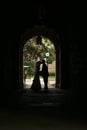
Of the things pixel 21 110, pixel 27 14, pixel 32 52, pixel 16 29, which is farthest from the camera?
pixel 32 52

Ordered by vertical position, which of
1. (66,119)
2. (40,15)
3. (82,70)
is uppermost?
(40,15)

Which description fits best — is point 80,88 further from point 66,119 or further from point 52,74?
point 52,74

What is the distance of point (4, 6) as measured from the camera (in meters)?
18.0

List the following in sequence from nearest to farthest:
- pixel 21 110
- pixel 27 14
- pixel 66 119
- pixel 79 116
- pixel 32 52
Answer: pixel 66 119 < pixel 79 116 < pixel 21 110 < pixel 27 14 < pixel 32 52

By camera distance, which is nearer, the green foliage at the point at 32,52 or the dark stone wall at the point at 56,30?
the dark stone wall at the point at 56,30

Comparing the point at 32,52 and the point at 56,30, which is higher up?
the point at 32,52

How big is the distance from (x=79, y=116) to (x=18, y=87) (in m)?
14.7

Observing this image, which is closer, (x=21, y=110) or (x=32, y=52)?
(x=21, y=110)

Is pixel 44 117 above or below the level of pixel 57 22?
below

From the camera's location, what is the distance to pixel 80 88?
1834 cm

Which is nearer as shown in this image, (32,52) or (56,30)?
(56,30)

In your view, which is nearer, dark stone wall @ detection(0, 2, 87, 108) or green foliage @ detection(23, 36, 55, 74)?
→ dark stone wall @ detection(0, 2, 87, 108)

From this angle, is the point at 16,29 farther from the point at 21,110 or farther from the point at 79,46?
the point at 21,110

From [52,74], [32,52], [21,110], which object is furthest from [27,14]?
[52,74]
